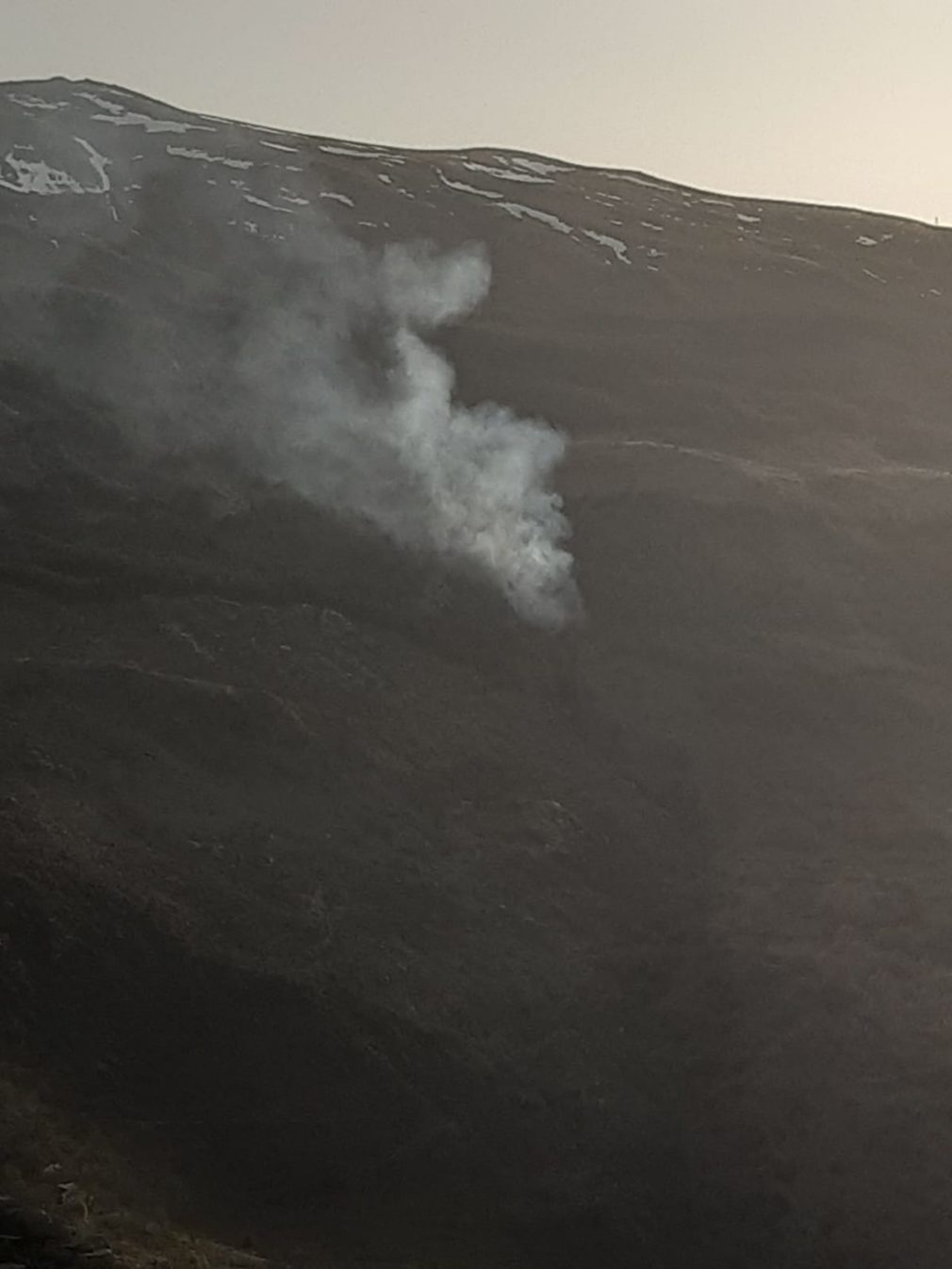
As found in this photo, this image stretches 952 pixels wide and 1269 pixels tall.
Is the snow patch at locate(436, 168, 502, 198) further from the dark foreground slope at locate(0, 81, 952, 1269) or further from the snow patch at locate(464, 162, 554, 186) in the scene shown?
the dark foreground slope at locate(0, 81, 952, 1269)

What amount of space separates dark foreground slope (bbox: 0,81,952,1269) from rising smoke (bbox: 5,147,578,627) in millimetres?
502

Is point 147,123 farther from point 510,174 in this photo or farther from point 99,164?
point 510,174

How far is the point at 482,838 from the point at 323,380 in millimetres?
15155

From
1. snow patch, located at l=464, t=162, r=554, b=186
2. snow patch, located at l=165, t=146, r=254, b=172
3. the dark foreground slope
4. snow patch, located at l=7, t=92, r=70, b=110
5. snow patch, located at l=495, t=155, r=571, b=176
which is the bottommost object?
the dark foreground slope

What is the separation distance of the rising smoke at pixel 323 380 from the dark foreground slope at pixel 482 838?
19.8 inches

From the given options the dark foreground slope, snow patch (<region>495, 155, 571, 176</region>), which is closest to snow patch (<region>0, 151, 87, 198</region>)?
the dark foreground slope

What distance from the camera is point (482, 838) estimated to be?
2130 cm

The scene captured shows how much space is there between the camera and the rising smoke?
28469 mm

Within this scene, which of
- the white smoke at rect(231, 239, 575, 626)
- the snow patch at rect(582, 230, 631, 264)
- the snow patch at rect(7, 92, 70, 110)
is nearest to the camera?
the white smoke at rect(231, 239, 575, 626)

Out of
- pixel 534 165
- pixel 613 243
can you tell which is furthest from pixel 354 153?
pixel 613 243

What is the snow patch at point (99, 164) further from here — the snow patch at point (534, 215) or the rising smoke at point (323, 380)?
the snow patch at point (534, 215)

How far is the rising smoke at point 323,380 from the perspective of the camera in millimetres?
28469

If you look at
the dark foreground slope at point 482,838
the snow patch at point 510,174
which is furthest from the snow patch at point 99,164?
the snow patch at point 510,174

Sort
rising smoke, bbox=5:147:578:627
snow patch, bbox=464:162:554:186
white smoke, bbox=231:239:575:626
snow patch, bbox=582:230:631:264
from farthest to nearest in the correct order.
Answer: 1. snow patch, bbox=464:162:554:186
2. snow patch, bbox=582:230:631:264
3. rising smoke, bbox=5:147:578:627
4. white smoke, bbox=231:239:575:626
